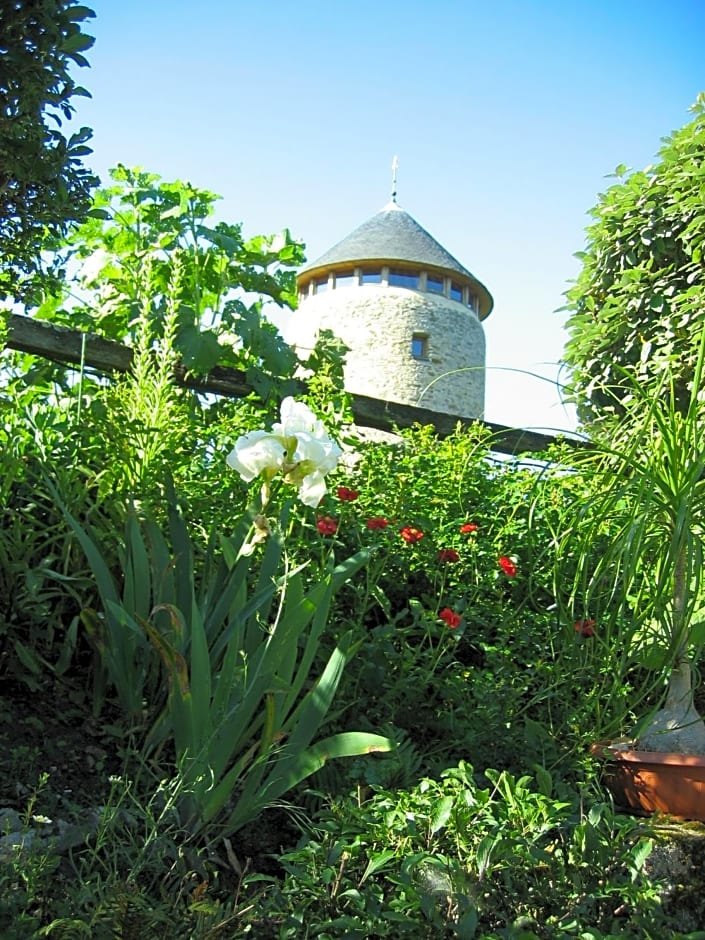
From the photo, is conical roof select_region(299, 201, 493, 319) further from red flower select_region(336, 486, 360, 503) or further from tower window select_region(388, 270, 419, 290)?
red flower select_region(336, 486, 360, 503)

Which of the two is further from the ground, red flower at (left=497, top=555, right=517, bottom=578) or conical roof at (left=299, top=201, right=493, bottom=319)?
conical roof at (left=299, top=201, right=493, bottom=319)

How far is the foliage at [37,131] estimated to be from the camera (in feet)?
6.25

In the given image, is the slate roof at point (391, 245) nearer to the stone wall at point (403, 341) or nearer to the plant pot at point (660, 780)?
the stone wall at point (403, 341)

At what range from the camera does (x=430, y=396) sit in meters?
21.9

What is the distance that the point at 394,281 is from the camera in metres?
24.9

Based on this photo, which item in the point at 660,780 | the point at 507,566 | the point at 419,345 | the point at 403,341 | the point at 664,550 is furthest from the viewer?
the point at 419,345

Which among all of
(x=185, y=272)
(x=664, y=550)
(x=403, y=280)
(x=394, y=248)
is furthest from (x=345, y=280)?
(x=664, y=550)

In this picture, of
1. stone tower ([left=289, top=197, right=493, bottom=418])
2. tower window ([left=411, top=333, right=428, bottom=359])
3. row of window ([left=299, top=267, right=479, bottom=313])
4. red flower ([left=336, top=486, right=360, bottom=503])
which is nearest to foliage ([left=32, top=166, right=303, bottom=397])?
red flower ([left=336, top=486, right=360, bottom=503])

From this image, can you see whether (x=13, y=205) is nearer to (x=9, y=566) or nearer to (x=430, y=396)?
(x=9, y=566)

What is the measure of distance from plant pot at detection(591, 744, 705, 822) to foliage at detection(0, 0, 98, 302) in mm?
1939

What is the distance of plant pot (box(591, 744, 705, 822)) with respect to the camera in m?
2.45

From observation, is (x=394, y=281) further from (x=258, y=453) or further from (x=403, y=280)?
(x=258, y=453)

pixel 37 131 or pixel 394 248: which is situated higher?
pixel 394 248

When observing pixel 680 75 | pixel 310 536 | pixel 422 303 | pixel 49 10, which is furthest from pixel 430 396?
pixel 49 10
